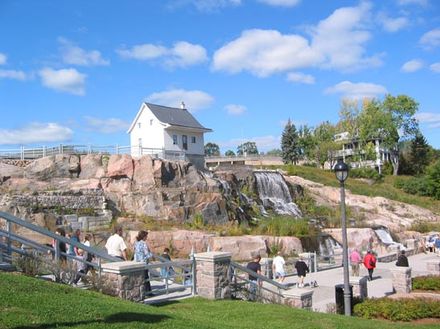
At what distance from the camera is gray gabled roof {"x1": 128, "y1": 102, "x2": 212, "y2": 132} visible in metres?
46.2

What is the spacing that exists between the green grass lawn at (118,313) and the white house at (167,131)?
33912 mm

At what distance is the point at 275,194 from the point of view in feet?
148

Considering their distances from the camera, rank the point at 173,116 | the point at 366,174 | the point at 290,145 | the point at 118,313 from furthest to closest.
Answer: the point at 290,145
the point at 366,174
the point at 173,116
the point at 118,313

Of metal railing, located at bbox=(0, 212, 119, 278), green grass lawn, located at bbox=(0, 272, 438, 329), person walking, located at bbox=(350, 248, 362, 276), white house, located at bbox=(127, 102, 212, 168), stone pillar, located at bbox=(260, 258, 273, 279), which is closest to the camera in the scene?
green grass lawn, located at bbox=(0, 272, 438, 329)

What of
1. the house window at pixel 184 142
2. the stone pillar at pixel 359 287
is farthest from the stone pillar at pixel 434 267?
the house window at pixel 184 142

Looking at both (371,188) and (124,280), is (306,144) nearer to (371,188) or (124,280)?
(371,188)

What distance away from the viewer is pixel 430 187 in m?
65.2

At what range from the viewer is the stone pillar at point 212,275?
40.4 ft

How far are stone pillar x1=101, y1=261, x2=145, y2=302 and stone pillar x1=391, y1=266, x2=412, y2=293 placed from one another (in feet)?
35.4

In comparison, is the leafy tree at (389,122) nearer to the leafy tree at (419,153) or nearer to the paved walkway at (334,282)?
the leafy tree at (419,153)

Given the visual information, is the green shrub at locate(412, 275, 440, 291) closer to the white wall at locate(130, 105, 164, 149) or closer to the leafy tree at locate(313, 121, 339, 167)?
the white wall at locate(130, 105, 164, 149)

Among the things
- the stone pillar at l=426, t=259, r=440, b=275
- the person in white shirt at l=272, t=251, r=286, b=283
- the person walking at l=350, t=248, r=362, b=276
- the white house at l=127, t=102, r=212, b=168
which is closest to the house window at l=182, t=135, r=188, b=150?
the white house at l=127, t=102, r=212, b=168

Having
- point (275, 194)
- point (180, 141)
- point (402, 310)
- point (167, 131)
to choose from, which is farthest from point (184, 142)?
point (402, 310)

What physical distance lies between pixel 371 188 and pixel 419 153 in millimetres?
24503
